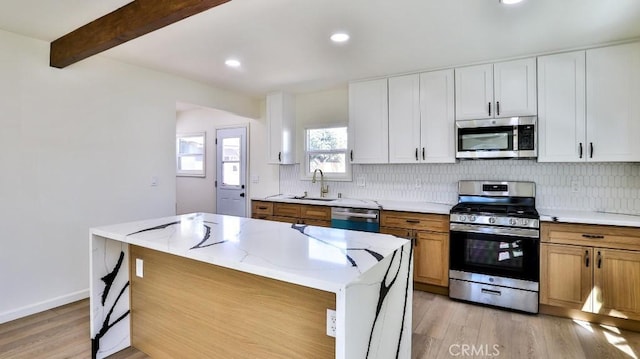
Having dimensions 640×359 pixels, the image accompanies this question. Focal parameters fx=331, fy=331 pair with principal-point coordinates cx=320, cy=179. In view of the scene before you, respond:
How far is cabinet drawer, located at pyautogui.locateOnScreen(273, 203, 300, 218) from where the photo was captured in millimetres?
4297

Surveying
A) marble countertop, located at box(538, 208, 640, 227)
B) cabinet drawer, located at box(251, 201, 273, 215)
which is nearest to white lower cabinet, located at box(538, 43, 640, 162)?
marble countertop, located at box(538, 208, 640, 227)

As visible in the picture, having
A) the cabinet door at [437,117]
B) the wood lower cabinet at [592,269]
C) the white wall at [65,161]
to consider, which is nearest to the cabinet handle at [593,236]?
the wood lower cabinet at [592,269]

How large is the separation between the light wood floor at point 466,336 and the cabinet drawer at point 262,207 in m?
2.16

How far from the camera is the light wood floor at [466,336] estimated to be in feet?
7.70

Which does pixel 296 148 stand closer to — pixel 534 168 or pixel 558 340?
pixel 534 168

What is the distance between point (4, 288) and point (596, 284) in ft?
16.3

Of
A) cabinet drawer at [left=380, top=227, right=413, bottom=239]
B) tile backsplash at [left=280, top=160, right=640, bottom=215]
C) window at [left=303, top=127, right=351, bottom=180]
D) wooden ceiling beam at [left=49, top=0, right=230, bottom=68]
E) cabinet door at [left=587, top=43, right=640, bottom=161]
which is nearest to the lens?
wooden ceiling beam at [left=49, top=0, right=230, bottom=68]

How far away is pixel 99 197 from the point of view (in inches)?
132

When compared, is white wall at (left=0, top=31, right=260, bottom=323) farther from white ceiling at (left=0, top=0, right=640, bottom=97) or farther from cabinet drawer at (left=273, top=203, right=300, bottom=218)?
cabinet drawer at (left=273, top=203, right=300, bottom=218)

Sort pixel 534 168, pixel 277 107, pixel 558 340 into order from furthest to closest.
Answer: pixel 277 107
pixel 534 168
pixel 558 340

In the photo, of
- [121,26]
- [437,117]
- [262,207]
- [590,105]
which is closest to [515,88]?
[590,105]

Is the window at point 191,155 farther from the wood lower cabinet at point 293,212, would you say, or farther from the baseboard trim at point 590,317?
the baseboard trim at point 590,317

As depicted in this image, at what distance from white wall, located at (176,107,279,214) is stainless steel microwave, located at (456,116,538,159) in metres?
2.81

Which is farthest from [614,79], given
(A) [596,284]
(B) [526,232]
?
(A) [596,284]
